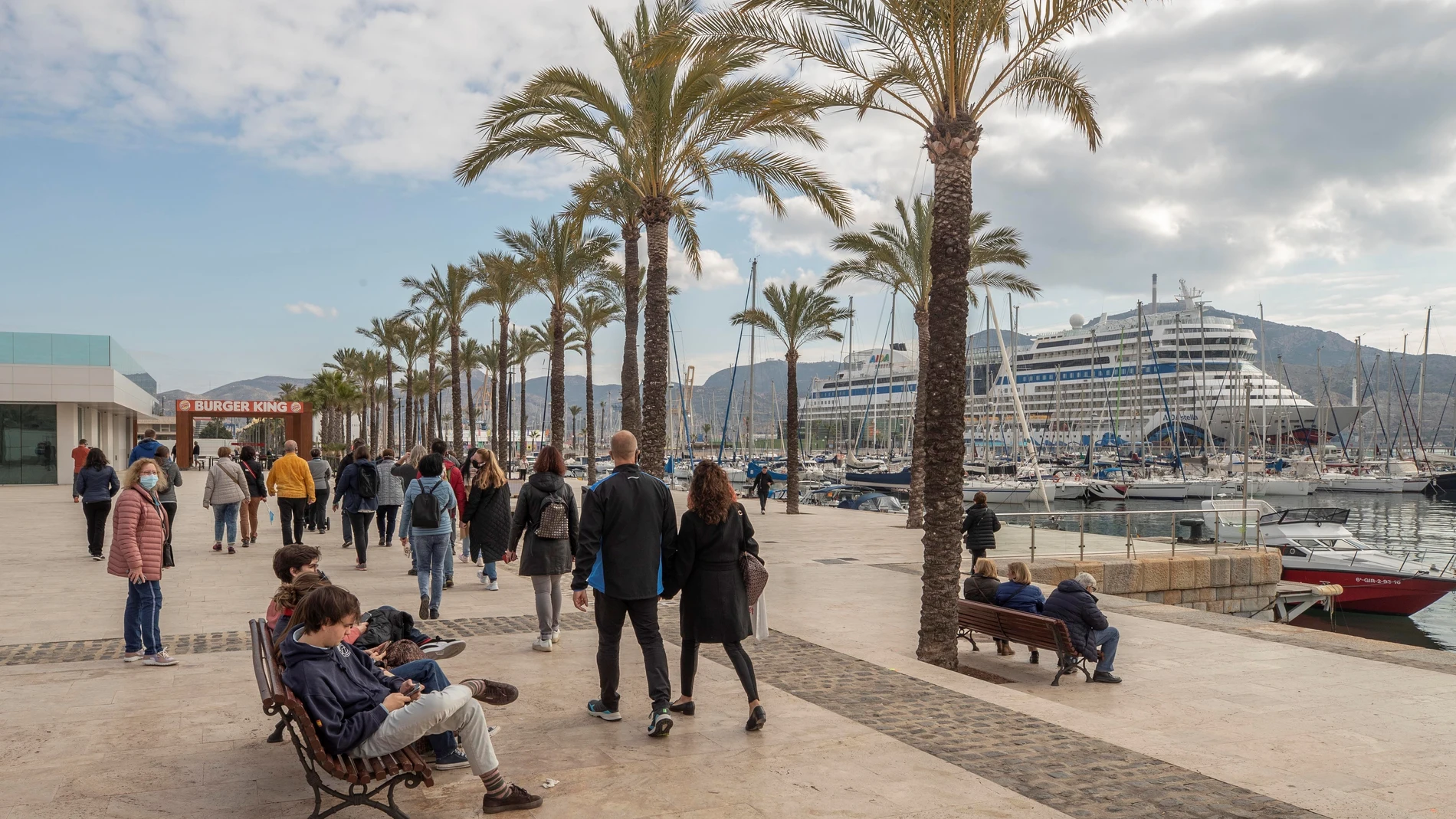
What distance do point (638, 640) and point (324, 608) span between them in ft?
6.90

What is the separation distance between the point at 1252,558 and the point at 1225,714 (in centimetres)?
1168

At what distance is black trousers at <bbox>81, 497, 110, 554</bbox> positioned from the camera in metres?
13.5

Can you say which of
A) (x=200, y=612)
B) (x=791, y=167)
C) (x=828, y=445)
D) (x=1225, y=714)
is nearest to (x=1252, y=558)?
(x=791, y=167)

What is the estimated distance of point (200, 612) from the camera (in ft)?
31.2

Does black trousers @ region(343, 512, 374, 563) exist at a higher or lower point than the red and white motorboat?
higher

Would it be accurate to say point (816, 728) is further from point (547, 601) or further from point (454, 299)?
point (454, 299)

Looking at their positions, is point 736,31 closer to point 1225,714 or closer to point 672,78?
point 672,78

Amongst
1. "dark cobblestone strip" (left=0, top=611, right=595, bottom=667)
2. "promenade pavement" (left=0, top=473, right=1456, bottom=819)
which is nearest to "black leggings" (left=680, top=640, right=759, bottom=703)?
"promenade pavement" (left=0, top=473, right=1456, bottom=819)

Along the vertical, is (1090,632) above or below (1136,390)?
below

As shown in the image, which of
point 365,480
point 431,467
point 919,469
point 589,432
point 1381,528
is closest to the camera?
point 431,467

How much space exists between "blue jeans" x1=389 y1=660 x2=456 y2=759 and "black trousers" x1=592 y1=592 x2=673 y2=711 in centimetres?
101

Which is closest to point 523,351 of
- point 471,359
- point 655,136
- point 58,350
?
point 471,359

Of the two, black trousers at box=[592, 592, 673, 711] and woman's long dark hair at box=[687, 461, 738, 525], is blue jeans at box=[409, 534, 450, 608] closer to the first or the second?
black trousers at box=[592, 592, 673, 711]

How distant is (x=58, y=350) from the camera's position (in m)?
35.8
